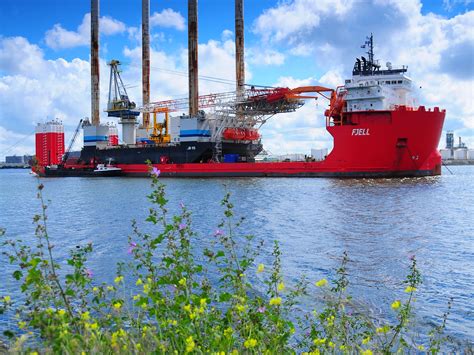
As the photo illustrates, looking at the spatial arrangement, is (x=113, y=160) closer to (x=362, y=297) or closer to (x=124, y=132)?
(x=124, y=132)

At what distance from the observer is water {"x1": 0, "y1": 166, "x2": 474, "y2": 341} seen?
7.60 meters

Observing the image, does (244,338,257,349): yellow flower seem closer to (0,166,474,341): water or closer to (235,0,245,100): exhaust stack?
(0,166,474,341): water

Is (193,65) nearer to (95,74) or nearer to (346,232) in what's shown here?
(95,74)

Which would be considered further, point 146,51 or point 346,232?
point 146,51

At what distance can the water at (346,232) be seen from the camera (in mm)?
7602

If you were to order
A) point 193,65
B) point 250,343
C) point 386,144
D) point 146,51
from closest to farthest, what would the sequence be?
point 250,343
point 386,144
point 193,65
point 146,51

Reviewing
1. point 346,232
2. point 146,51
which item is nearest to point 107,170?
point 146,51

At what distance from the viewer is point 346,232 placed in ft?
42.1

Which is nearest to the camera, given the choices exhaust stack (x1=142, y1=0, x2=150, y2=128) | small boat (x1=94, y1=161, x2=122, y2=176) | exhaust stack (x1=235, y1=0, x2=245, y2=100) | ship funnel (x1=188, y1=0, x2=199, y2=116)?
ship funnel (x1=188, y1=0, x2=199, y2=116)

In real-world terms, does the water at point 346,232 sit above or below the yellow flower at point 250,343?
below

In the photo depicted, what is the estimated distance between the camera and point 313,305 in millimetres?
6645

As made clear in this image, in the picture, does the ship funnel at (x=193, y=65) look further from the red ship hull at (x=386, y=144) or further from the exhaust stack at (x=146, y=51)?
the exhaust stack at (x=146, y=51)

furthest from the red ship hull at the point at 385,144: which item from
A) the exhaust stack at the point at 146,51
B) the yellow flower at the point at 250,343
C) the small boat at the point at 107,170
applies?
the yellow flower at the point at 250,343

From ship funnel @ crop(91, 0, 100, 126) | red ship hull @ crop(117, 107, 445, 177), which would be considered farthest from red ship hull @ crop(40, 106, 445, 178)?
ship funnel @ crop(91, 0, 100, 126)
